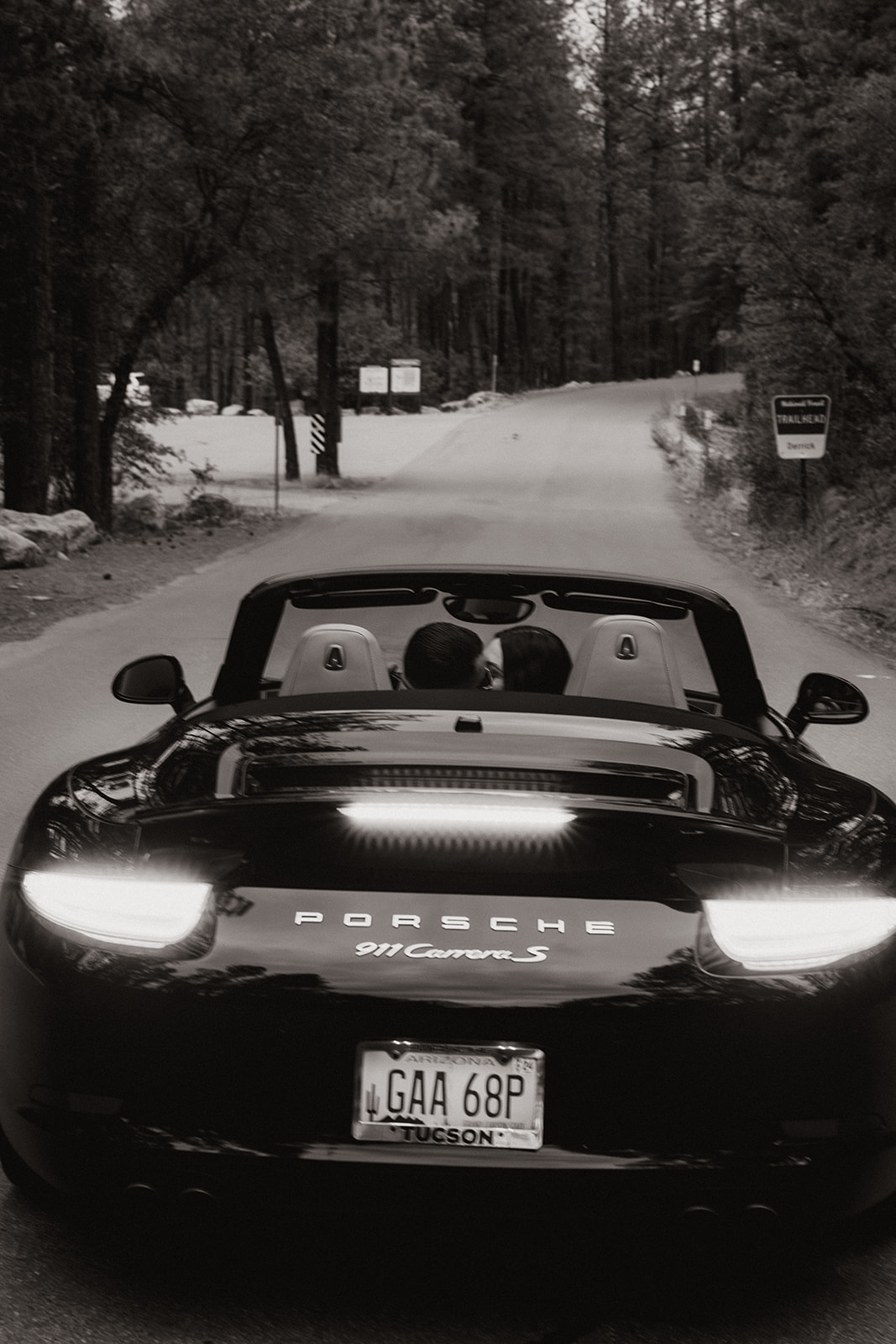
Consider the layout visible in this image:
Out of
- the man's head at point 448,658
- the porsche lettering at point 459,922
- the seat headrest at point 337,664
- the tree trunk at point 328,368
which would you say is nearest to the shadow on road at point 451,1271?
the porsche lettering at point 459,922

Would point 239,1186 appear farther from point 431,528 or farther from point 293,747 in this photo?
point 431,528

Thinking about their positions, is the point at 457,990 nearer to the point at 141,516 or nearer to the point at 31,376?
the point at 31,376

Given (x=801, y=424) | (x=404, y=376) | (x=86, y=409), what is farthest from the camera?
(x=404, y=376)

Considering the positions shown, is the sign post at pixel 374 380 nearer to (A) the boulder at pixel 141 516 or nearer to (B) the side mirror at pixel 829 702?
(A) the boulder at pixel 141 516

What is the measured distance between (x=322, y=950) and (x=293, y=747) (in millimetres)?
555

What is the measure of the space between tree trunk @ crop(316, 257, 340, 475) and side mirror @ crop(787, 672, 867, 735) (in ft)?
114

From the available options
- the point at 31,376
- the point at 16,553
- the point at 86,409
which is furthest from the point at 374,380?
the point at 16,553

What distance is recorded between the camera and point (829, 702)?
4.62 metres

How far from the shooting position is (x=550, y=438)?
5322cm

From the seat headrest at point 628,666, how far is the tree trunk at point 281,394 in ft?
104

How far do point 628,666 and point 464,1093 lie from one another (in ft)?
5.01

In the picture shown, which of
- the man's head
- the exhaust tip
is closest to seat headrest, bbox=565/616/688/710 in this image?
the man's head

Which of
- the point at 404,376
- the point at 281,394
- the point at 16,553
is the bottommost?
the point at 16,553

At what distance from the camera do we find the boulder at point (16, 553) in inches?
803
